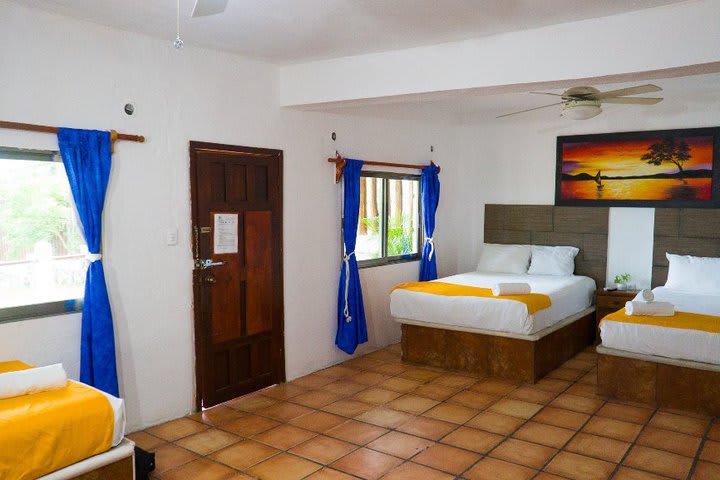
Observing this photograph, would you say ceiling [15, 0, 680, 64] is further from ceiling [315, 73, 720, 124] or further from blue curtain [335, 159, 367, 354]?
blue curtain [335, 159, 367, 354]

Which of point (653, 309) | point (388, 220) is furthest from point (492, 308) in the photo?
point (388, 220)

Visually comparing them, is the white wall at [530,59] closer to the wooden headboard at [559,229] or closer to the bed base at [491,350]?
the bed base at [491,350]

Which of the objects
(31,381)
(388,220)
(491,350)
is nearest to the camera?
(31,381)

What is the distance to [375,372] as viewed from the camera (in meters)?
5.25

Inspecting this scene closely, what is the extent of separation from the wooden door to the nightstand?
131 inches

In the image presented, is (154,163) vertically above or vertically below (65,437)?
above

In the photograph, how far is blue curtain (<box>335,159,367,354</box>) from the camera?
5.40 metres

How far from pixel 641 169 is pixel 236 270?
4334 mm

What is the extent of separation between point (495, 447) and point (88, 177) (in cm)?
296

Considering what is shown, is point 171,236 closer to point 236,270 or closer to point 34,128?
point 236,270

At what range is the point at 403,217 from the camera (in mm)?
6516

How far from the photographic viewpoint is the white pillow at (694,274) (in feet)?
17.9

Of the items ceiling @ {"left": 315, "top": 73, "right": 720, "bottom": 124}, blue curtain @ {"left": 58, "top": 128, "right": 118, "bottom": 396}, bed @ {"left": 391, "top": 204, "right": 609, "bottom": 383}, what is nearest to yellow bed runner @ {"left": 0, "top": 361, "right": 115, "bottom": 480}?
blue curtain @ {"left": 58, "top": 128, "right": 118, "bottom": 396}

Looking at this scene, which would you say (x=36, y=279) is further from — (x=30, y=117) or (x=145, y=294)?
(x=30, y=117)
